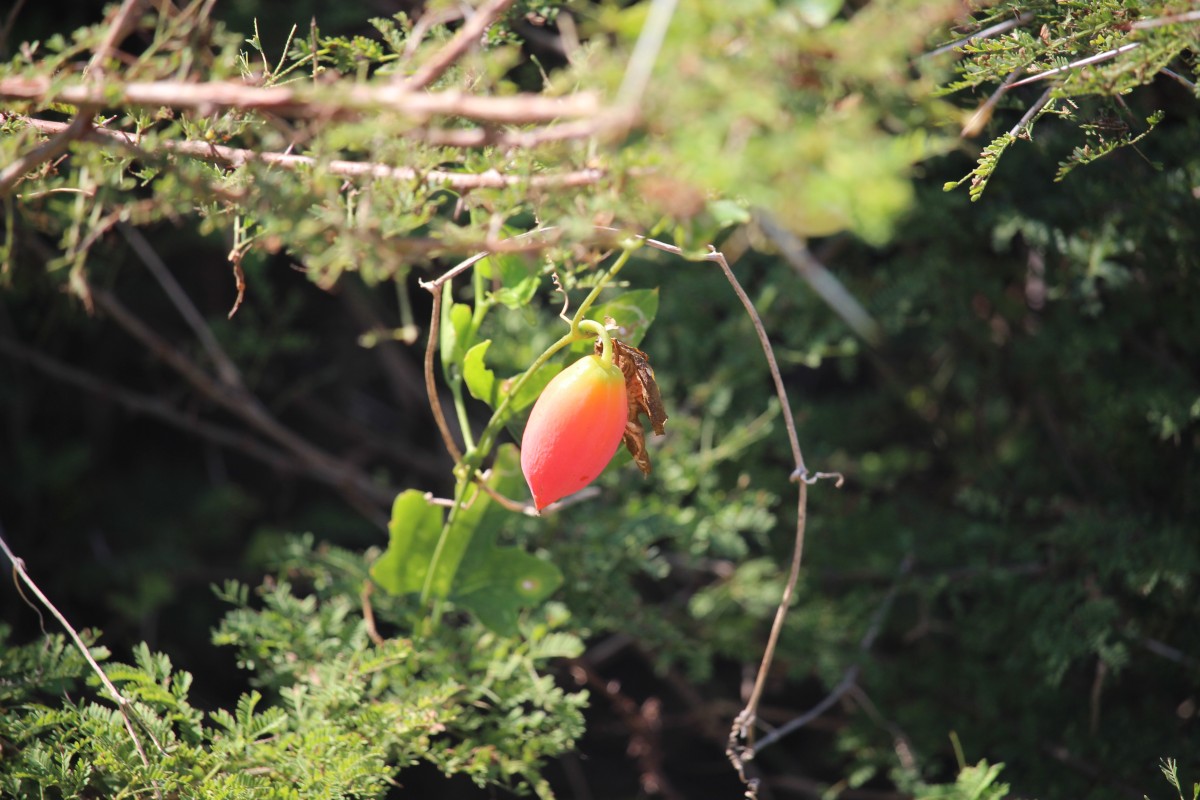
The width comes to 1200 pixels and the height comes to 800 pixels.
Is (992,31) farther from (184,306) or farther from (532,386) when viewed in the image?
(184,306)

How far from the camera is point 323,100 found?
48 centimetres

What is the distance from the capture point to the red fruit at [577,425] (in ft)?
2.19

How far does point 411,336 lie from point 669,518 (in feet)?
1.16

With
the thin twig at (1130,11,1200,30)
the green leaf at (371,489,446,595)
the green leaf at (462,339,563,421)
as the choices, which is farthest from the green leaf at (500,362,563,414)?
the thin twig at (1130,11,1200,30)

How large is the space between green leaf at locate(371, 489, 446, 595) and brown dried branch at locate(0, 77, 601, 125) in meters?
0.40

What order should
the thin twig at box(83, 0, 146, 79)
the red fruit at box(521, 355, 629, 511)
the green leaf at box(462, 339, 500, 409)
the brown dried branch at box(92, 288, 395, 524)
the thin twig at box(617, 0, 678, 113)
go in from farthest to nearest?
the brown dried branch at box(92, 288, 395, 524)
the green leaf at box(462, 339, 500, 409)
the red fruit at box(521, 355, 629, 511)
the thin twig at box(83, 0, 146, 79)
the thin twig at box(617, 0, 678, 113)

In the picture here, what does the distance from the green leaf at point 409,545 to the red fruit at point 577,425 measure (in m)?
0.19

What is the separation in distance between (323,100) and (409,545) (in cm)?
48

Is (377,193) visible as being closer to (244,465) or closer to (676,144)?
(676,144)

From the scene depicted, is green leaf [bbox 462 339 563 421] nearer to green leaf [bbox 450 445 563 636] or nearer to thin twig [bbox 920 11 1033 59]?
green leaf [bbox 450 445 563 636]

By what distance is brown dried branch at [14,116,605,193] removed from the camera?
54 cm

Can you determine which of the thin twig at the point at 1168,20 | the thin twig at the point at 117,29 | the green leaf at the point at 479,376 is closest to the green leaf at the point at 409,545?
the green leaf at the point at 479,376

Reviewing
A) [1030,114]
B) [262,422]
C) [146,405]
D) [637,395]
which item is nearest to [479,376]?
[637,395]

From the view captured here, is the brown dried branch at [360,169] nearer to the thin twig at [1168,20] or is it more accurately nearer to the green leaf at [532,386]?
the green leaf at [532,386]
